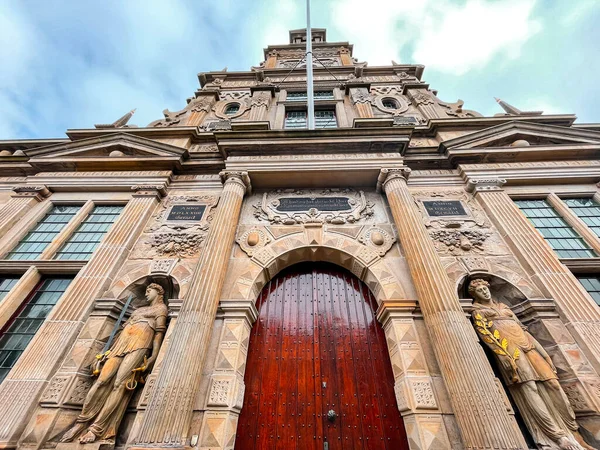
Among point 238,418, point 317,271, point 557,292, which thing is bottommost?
point 238,418

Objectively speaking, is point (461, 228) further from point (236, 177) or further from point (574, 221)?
point (236, 177)

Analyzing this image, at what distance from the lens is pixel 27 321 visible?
602 centimetres

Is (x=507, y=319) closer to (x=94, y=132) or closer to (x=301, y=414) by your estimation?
(x=301, y=414)

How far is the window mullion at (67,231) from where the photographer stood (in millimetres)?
6875

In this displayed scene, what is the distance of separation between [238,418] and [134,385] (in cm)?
196

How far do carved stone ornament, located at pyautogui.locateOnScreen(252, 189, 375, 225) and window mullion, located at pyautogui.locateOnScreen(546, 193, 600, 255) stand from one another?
5.21 m

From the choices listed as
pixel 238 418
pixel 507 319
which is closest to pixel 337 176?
pixel 507 319

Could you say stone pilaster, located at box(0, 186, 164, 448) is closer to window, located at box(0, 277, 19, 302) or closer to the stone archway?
window, located at box(0, 277, 19, 302)

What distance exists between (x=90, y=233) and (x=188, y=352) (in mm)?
5439

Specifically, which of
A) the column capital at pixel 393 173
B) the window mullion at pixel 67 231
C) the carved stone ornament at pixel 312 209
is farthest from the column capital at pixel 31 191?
the column capital at pixel 393 173

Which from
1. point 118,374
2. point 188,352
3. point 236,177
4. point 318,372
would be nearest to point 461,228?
point 318,372

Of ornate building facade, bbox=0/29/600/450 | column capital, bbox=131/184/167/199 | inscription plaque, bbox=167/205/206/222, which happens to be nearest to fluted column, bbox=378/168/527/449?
ornate building facade, bbox=0/29/600/450

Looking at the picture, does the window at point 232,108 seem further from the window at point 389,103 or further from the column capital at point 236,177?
the window at point 389,103

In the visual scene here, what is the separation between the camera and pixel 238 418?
4.69m
